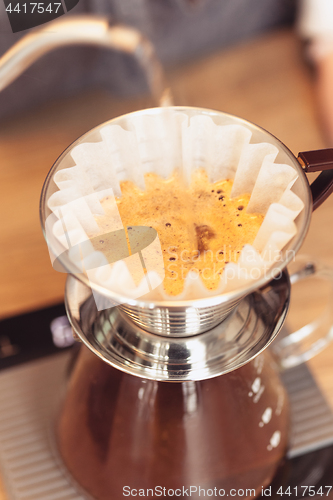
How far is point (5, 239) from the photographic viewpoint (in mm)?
841

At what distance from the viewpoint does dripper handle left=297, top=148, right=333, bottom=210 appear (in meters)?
0.38

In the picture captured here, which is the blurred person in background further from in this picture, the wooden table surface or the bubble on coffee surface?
the bubble on coffee surface

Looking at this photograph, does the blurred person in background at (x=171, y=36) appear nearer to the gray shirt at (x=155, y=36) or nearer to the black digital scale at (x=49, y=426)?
the gray shirt at (x=155, y=36)

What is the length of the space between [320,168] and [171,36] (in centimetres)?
104

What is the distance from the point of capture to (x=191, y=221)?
45cm

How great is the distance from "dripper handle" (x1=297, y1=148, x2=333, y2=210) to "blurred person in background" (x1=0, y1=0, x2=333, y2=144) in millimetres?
762

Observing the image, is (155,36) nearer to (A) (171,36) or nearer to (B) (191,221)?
(A) (171,36)

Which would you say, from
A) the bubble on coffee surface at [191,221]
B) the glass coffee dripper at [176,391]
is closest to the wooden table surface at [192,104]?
the glass coffee dripper at [176,391]

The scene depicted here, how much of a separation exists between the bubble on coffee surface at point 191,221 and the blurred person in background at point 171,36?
0.75 metres

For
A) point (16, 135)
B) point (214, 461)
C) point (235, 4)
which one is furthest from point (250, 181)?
point (235, 4)

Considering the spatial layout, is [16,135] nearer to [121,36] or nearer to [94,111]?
[94,111]

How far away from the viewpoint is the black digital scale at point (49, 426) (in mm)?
562

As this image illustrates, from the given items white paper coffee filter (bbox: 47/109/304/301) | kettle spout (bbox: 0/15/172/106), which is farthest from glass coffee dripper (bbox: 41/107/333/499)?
kettle spout (bbox: 0/15/172/106)

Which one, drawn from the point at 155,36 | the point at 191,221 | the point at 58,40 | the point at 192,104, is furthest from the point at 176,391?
the point at 155,36
